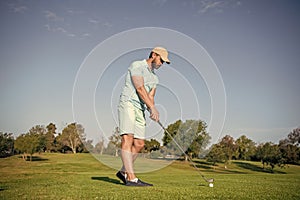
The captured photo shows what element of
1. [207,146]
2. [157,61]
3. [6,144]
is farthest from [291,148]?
[157,61]

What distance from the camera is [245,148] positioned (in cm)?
8331

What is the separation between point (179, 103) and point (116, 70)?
262 centimetres

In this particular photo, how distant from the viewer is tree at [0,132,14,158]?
192 ft

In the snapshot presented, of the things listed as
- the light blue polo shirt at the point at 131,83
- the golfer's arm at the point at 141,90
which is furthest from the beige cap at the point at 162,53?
the golfer's arm at the point at 141,90

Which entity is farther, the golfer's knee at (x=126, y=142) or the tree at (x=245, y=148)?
the tree at (x=245, y=148)

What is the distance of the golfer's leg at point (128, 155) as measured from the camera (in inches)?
248

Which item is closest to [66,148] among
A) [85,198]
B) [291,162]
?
[291,162]

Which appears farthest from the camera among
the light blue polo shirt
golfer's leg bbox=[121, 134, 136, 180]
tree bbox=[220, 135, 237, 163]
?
tree bbox=[220, 135, 237, 163]

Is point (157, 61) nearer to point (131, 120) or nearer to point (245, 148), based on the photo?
point (131, 120)

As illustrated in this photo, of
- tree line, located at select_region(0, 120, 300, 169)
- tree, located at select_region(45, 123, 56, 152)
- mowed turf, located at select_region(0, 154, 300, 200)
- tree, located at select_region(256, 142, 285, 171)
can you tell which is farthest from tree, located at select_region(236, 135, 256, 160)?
mowed turf, located at select_region(0, 154, 300, 200)

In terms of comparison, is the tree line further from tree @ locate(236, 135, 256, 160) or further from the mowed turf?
the mowed turf

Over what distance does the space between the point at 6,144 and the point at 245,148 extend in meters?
58.2

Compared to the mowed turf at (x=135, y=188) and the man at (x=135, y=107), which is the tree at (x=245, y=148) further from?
the man at (x=135, y=107)

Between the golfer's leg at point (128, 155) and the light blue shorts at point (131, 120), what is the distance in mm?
145
